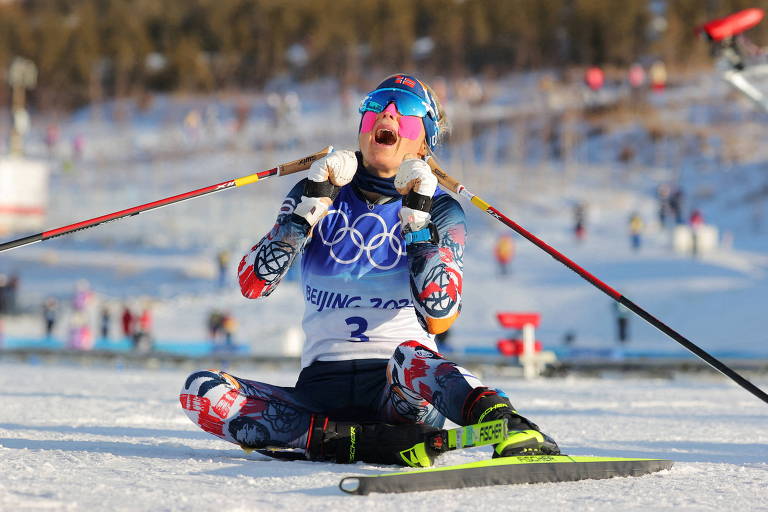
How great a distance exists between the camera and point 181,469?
11.8 ft

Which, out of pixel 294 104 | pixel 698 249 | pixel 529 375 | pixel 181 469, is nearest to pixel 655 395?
pixel 529 375

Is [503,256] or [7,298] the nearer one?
[503,256]

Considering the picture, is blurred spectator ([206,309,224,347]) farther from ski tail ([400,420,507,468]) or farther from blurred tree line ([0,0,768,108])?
blurred tree line ([0,0,768,108])

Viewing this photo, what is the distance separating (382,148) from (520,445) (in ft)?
4.71

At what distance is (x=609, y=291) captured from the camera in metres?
4.09

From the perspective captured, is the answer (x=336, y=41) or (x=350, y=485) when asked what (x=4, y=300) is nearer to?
(x=350, y=485)

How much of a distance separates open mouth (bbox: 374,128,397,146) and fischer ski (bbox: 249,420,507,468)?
1.25 meters

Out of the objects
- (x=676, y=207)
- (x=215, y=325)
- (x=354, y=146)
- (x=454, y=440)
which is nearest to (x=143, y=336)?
(x=215, y=325)

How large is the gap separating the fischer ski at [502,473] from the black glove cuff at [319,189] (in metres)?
1.27

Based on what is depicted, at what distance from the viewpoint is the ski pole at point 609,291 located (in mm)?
3941

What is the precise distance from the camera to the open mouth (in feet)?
14.3

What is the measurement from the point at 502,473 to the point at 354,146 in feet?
207

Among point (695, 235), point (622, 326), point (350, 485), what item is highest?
point (695, 235)

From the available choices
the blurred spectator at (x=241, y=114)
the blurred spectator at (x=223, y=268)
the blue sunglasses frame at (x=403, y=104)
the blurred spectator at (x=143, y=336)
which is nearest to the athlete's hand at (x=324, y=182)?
the blue sunglasses frame at (x=403, y=104)
